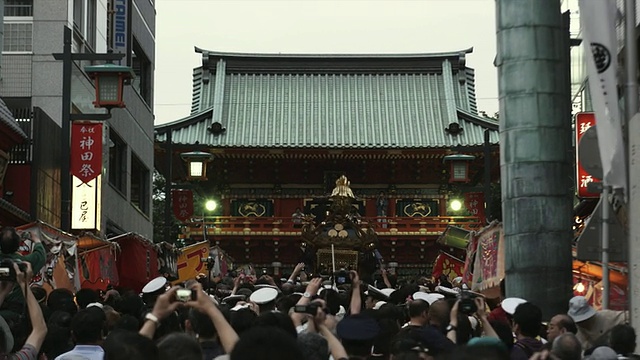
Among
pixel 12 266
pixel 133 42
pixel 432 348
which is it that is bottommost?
pixel 432 348

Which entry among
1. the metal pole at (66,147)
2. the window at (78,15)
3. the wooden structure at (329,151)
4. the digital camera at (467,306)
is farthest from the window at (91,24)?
the digital camera at (467,306)

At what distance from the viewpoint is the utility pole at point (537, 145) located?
12.2m

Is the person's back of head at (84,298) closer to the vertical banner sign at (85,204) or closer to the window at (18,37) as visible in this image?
the vertical banner sign at (85,204)

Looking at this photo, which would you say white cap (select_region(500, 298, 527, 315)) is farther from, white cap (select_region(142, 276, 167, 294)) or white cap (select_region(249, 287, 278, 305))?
white cap (select_region(142, 276, 167, 294))

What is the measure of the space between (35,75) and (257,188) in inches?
727

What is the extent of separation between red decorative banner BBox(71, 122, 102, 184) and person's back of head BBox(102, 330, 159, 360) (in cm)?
Answer: 1994

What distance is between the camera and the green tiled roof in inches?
1829

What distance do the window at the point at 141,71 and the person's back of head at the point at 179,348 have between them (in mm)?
31779

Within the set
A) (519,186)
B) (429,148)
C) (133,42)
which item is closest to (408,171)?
(429,148)

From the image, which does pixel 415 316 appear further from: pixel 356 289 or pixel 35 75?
pixel 35 75

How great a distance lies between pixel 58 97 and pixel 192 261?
4608 millimetres

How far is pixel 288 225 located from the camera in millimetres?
43812

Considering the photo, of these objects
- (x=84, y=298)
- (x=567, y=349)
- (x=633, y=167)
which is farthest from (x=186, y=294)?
(x=84, y=298)

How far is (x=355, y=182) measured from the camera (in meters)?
45.7
